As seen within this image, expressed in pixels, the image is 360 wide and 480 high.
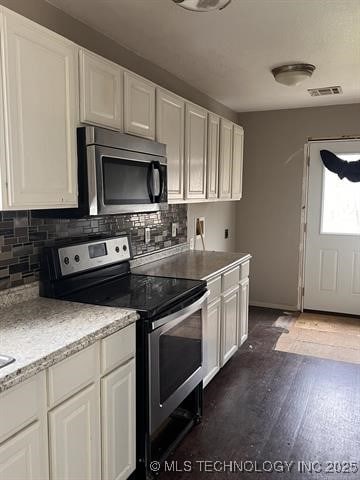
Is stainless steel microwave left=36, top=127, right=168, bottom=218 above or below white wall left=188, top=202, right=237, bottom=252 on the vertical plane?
above

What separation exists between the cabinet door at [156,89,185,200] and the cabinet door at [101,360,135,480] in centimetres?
133

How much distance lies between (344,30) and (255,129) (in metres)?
2.49

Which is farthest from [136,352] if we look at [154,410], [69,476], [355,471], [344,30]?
[344,30]

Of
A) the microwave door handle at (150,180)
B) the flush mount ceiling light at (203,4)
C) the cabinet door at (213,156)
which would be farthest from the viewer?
the cabinet door at (213,156)

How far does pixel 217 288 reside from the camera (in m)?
2.82

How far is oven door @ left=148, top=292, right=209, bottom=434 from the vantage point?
1.93 metres

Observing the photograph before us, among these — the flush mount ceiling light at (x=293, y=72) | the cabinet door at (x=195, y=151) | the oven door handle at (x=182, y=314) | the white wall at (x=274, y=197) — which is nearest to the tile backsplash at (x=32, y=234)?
the cabinet door at (x=195, y=151)

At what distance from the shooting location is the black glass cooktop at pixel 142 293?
192 cm

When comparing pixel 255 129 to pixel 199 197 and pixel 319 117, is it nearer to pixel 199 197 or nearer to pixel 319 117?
pixel 319 117

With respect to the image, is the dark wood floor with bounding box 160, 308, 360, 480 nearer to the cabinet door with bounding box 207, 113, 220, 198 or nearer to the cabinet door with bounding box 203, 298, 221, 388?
the cabinet door with bounding box 203, 298, 221, 388

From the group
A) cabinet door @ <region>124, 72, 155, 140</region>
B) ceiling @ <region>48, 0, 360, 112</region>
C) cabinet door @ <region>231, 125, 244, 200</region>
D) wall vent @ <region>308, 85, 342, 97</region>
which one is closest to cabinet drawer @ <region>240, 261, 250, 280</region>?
cabinet door @ <region>231, 125, 244, 200</region>

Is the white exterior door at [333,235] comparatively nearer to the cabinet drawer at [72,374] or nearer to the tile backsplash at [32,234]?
the tile backsplash at [32,234]

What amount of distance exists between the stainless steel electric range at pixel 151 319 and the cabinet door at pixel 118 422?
0.23 feet

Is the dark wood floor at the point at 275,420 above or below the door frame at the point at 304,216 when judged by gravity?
below
